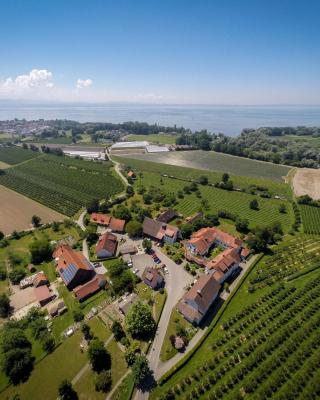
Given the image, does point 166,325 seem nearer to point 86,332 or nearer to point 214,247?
point 86,332

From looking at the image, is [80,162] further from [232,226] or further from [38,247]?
[232,226]

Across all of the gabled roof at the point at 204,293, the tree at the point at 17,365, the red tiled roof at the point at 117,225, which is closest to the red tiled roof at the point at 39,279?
the tree at the point at 17,365

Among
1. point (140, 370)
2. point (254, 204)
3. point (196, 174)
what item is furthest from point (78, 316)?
point (196, 174)

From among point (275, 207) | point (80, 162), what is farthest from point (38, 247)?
point (80, 162)

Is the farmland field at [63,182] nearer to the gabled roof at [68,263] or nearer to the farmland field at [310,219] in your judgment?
the gabled roof at [68,263]

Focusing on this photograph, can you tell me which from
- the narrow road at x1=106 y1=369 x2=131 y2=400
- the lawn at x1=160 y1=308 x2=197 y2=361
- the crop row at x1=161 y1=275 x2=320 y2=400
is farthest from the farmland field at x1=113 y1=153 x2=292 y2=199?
the narrow road at x1=106 y1=369 x2=131 y2=400

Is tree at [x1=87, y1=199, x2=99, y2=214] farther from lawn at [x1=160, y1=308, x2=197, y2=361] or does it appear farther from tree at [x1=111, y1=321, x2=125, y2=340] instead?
lawn at [x1=160, y1=308, x2=197, y2=361]
